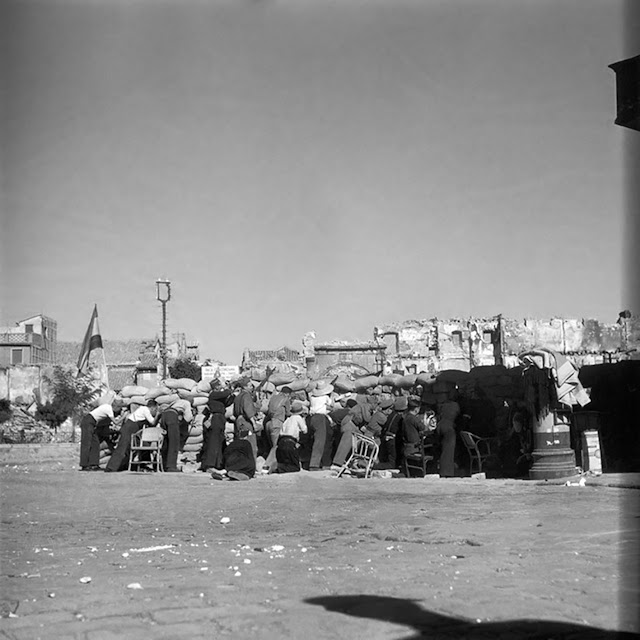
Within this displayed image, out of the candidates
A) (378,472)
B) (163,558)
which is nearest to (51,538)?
(163,558)

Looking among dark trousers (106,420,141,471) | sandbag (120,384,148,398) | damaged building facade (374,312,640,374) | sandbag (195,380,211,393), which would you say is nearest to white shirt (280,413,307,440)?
dark trousers (106,420,141,471)

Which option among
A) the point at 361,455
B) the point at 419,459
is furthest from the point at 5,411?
the point at 419,459

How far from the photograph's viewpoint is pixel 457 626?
4.06 metres

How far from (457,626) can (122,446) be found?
1286 centimetres

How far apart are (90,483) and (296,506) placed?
501 cm

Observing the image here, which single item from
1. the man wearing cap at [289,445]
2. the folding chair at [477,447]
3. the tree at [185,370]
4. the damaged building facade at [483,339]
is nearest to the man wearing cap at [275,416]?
the man wearing cap at [289,445]

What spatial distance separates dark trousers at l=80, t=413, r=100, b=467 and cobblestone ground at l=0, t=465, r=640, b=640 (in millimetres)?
6126

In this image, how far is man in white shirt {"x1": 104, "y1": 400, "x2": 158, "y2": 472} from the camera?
1606 cm

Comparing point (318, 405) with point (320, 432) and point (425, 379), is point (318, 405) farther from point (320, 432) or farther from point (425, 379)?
point (425, 379)

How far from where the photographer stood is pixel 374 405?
1645cm

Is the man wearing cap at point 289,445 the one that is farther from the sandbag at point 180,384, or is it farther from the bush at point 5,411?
the bush at point 5,411

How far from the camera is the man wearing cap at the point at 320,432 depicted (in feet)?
51.9

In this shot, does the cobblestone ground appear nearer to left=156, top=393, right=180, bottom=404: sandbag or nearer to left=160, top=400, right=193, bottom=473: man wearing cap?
left=160, top=400, right=193, bottom=473: man wearing cap

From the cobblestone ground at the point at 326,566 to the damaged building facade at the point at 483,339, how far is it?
4563 cm
